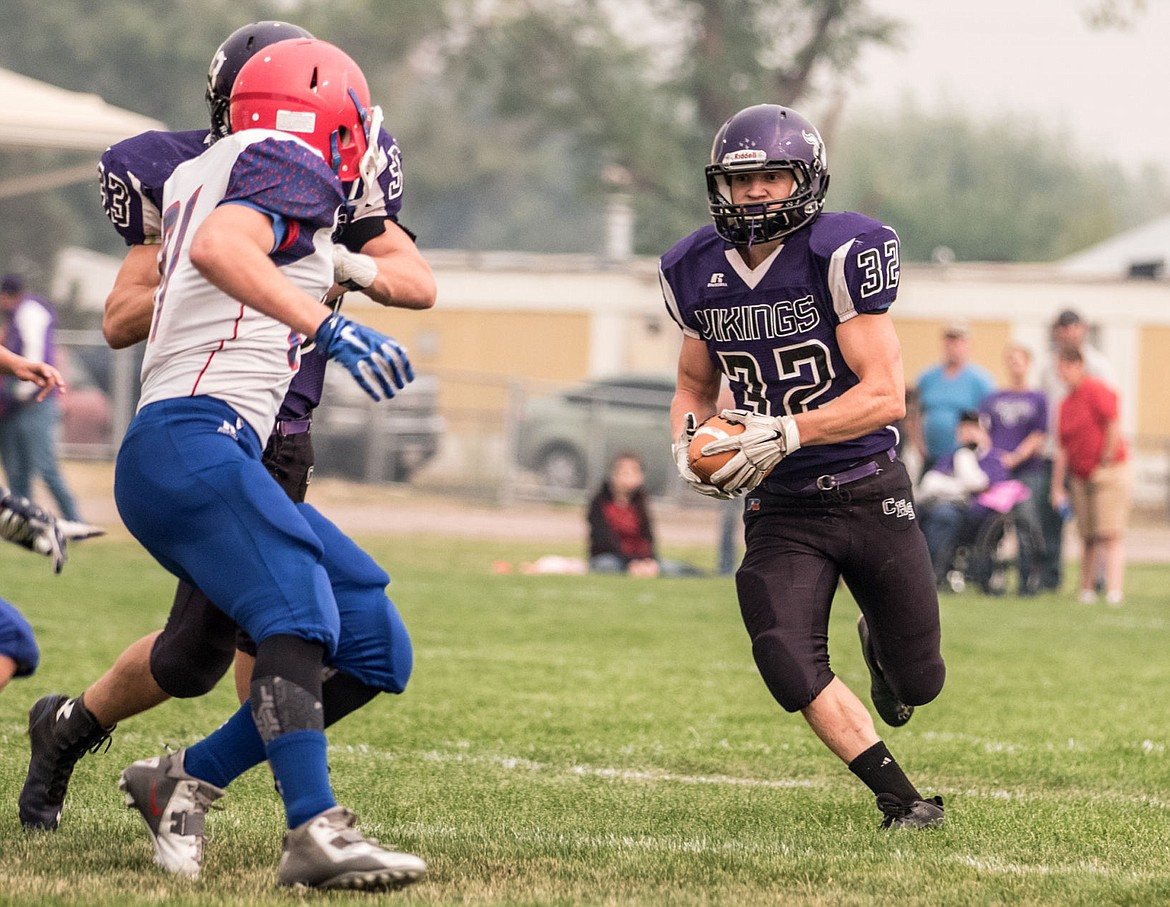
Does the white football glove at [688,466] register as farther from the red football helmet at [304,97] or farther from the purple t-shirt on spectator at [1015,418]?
the purple t-shirt on spectator at [1015,418]

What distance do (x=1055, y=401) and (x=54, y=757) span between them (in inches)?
384

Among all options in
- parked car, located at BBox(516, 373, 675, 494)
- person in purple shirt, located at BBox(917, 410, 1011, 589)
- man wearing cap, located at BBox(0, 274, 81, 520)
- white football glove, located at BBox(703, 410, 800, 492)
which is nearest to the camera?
white football glove, located at BBox(703, 410, 800, 492)

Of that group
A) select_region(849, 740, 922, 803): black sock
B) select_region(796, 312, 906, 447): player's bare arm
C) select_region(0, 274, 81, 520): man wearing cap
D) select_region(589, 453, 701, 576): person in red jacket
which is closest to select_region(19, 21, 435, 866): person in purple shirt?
select_region(796, 312, 906, 447): player's bare arm

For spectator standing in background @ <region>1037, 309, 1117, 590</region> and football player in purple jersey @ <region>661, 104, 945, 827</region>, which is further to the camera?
spectator standing in background @ <region>1037, 309, 1117, 590</region>

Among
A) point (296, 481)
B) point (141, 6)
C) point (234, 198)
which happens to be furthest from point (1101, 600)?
point (141, 6)

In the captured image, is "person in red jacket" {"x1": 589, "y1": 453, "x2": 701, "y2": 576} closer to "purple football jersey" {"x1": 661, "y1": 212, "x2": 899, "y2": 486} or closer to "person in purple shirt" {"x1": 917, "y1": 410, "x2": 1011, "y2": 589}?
"person in purple shirt" {"x1": 917, "y1": 410, "x2": 1011, "y2": 589}

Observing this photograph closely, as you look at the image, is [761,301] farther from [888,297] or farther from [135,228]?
[135,228]

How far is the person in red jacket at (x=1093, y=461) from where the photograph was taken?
1229 cm

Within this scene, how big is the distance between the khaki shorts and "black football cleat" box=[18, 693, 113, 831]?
937cm

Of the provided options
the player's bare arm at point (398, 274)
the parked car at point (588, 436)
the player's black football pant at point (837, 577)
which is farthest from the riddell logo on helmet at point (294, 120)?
the parked car at point (588, 436)

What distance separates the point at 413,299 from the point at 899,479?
4.91 feet

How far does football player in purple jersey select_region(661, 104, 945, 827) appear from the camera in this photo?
14.9ft

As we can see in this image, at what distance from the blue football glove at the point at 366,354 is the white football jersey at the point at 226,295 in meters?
0.24

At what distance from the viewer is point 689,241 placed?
4840mm
